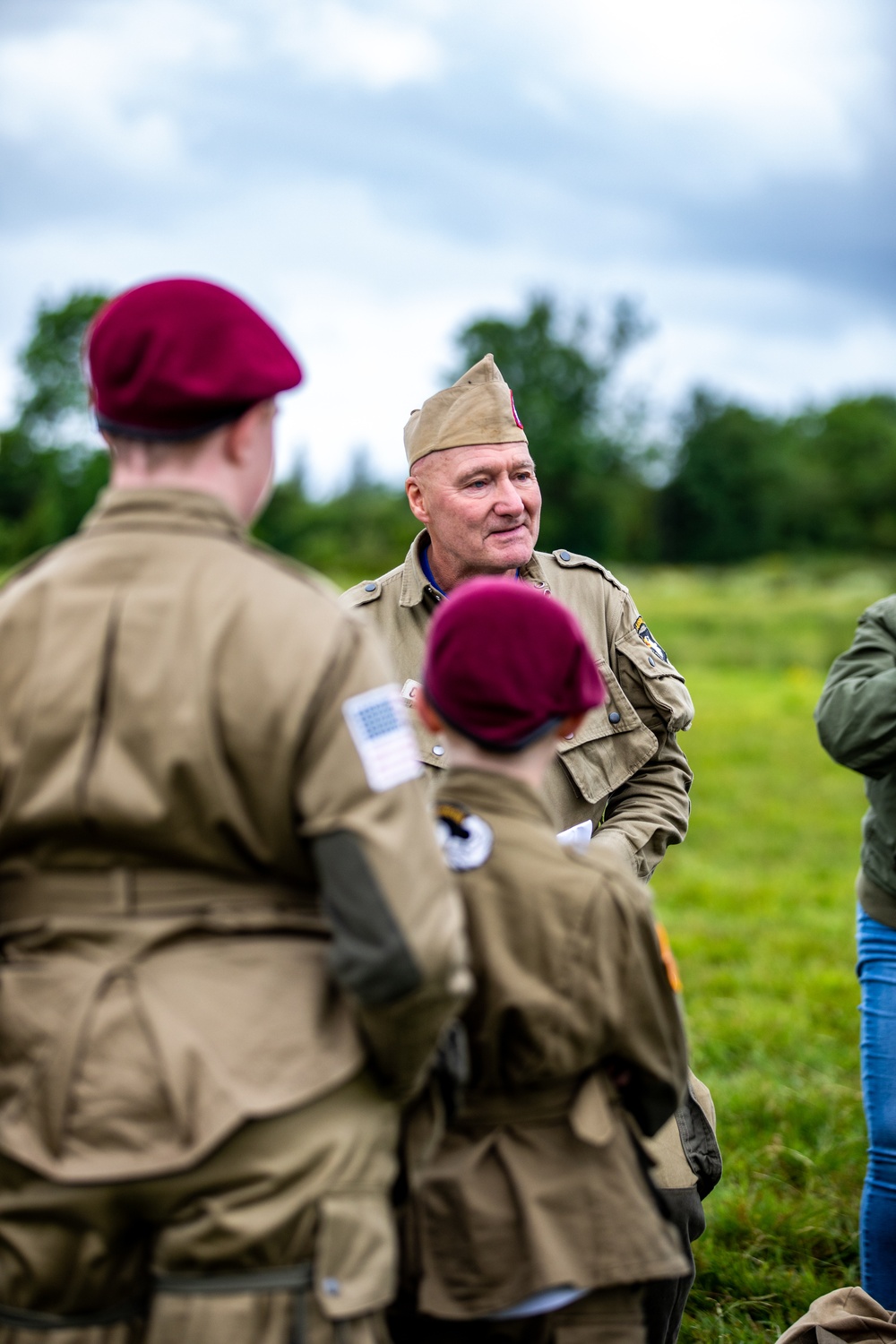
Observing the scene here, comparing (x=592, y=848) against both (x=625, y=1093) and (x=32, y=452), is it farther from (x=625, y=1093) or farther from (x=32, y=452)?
(x=32, y=452)

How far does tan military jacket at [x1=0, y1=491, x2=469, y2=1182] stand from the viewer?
221 centimetres

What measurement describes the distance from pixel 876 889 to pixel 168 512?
109 inches

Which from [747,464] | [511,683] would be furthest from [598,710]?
[747,464]

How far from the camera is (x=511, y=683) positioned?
8.48 feet

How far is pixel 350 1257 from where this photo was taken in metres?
2.28

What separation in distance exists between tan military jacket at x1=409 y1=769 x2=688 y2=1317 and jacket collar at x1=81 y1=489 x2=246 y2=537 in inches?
27.6

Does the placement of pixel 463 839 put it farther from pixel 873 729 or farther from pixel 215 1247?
pixel 873 729

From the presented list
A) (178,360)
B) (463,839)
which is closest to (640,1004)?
(463,839)

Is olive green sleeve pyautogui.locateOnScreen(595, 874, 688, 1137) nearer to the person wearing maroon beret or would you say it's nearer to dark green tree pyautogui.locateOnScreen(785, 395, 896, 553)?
the person wearing maroon beret

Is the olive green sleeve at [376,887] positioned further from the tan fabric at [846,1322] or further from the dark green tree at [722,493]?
the dark green tree at [722,493]

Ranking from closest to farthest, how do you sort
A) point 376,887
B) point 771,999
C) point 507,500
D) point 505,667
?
point 376,887, point 505,667, point 507,500, point 771,999

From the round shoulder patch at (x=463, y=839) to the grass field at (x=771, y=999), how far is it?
8.00 feet

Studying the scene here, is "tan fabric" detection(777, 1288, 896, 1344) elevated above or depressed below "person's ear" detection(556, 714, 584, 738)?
below

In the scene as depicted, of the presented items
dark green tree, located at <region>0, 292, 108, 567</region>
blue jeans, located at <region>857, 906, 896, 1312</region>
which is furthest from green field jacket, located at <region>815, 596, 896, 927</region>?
dark green tree, located at <region>0, 292, 108, 567</region>
